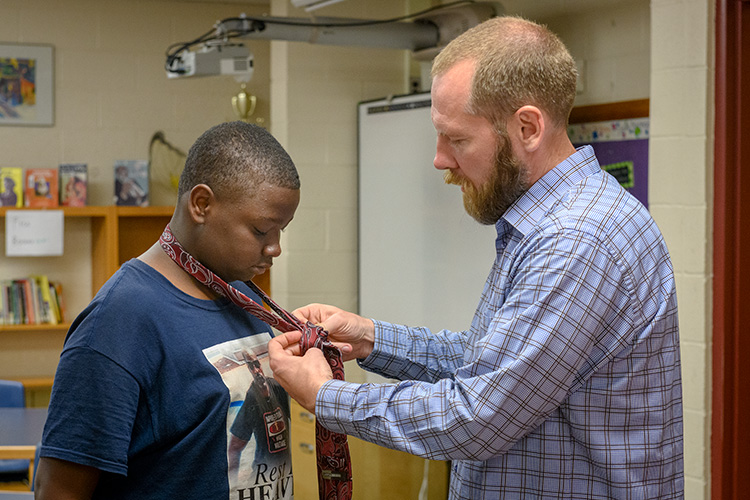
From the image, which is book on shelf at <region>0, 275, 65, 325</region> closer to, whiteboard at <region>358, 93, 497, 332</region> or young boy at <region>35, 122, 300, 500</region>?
whiteboard at <region>358, 93, 497, 332</region>

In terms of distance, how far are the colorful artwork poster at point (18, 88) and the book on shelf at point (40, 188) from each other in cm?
40

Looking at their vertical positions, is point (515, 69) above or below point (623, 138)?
below

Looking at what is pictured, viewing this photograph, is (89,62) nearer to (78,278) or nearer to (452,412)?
(78,278)

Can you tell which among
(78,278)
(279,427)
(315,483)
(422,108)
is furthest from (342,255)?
(279,427)

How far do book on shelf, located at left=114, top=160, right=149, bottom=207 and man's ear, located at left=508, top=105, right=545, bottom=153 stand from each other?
3815 millimetres

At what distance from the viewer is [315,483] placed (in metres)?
3.43

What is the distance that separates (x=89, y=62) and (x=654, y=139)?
362 centimetres

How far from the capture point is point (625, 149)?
3021 millimetres

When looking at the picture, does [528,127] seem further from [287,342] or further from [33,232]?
[33,232]

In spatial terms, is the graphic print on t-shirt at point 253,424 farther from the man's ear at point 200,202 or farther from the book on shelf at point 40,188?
the book on shelf at point 40,188

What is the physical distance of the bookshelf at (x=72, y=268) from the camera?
479cm

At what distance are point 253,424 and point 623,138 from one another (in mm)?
2197

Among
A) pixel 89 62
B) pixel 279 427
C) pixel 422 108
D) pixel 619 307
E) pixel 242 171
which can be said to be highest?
pixel 89 62

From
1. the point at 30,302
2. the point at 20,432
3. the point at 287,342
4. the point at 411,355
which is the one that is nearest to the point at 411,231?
the point at 20,432
